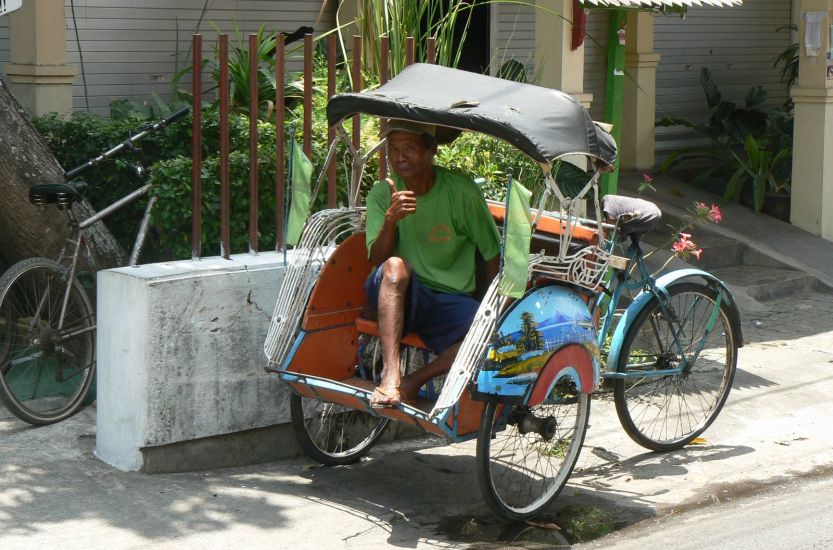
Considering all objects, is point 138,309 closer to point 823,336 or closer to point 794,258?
point 823,336

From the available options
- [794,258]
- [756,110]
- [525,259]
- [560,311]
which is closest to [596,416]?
[560,311]

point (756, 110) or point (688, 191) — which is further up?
point (756, 110)

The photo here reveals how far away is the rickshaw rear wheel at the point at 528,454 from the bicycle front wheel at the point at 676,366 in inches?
20.0

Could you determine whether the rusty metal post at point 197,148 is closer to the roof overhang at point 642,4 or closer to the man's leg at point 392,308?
the man's leg at point 392,308

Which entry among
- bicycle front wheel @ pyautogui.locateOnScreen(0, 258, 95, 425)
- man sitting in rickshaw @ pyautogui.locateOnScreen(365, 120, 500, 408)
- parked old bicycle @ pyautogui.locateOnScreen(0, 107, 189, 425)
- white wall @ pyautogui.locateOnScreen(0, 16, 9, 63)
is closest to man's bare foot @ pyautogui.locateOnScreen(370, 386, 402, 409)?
man sitting in rickshaw @ pyautogui.locateOnScreen(365, 120, 500, 408)

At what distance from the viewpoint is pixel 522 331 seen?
529 centimetres

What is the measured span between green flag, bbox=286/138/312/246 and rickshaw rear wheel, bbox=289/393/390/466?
2.73 feet

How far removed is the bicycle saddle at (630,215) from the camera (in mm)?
6430

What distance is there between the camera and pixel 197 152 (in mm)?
6160

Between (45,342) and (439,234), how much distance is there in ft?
7.38

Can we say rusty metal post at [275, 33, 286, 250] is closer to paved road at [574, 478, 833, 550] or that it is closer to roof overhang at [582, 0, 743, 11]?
paved road at [574, 478, 833, 550]

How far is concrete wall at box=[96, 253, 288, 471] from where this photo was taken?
18.9 feet

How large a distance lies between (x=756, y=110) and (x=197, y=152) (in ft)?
29.7

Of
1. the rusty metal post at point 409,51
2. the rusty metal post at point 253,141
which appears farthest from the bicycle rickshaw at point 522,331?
the rusty metal post at point 409,51
